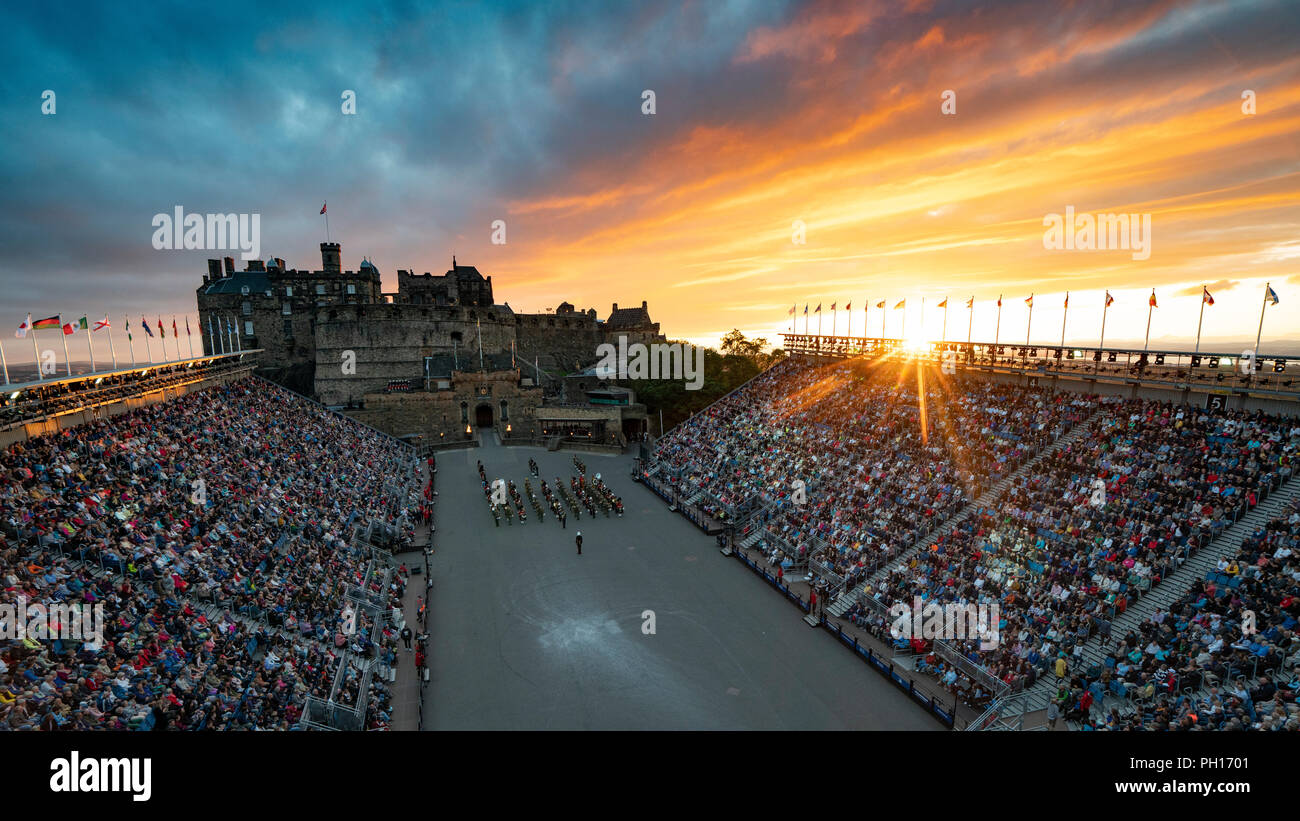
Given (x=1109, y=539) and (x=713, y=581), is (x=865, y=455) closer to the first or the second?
(x=713, y=581)

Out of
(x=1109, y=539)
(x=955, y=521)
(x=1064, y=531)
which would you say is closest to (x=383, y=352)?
(x=955, y=521)

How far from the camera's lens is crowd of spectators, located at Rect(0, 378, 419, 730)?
12.2m

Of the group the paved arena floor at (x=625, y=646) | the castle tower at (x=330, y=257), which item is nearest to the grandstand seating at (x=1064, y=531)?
the paved arena floor at (x=625, y=646)

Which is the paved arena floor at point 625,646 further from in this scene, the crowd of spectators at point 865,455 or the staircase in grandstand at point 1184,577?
the staircase in grandstand at point 1184,577

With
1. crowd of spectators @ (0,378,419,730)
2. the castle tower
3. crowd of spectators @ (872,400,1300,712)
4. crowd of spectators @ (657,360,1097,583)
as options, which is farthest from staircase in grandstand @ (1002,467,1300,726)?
the castle tower

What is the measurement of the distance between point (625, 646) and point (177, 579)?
1341 cm

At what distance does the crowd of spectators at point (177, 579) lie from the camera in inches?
480

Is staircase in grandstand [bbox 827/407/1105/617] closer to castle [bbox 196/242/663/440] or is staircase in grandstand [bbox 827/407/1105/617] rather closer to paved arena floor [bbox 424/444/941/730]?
paved arena floor [bbox 424/444/941/730]

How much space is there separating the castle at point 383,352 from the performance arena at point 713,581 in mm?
21831

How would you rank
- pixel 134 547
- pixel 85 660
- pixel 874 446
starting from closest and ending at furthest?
pixel 85 660, pixel 134 547, pixel 874 446

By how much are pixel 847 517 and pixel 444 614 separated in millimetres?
17339
